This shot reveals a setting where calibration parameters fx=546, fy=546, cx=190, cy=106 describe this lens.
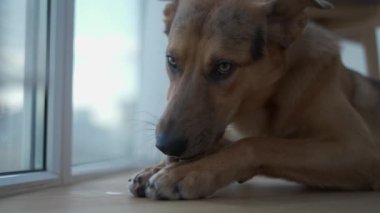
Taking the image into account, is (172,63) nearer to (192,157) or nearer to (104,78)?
(192,157)

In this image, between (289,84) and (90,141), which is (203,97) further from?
(90,141)

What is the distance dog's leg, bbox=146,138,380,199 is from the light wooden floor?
0.14 ft

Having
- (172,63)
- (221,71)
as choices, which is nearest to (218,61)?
(221,71)

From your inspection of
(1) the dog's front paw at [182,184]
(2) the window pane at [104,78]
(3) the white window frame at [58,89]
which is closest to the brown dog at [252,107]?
(1) the dog's front paw at [182,184]

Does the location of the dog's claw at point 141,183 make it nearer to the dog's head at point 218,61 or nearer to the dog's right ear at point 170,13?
the dog's head at point 218,61

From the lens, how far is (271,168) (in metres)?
1.60

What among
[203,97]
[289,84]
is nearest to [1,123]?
[203,97]

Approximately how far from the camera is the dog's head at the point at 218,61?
1.52 meters

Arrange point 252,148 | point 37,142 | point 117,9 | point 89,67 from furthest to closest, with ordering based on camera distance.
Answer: point 117,9
point 89,67
point 37,142
point 252,148

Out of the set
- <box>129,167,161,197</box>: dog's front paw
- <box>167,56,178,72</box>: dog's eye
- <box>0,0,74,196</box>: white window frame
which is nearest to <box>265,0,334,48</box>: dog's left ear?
<box>167,56,178,72</box>: dog's eye

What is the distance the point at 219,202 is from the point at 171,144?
0.66 ft

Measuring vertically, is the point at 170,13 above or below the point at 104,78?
above

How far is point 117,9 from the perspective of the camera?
3.05 m

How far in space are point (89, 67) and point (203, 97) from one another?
1.26 metres
